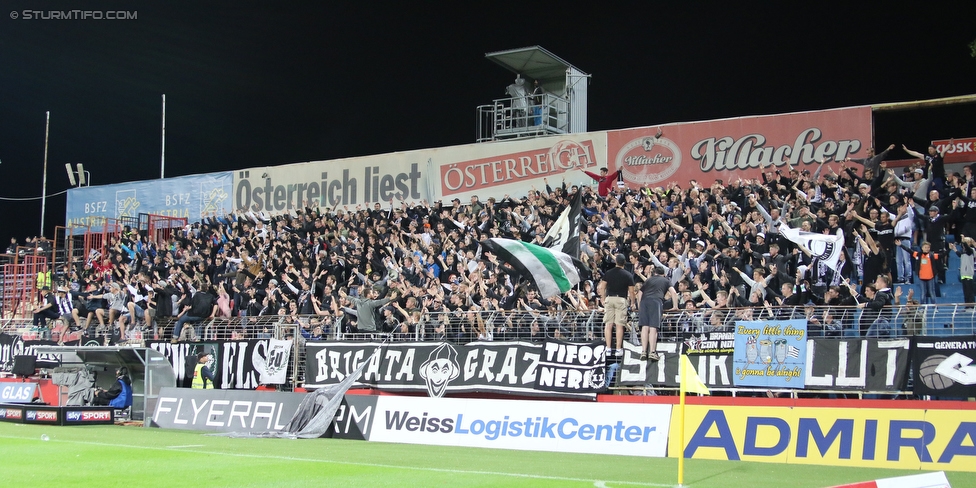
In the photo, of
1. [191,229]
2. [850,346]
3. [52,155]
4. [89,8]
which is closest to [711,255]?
[850,346]

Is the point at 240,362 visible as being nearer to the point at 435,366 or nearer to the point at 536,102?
the point at 435,366

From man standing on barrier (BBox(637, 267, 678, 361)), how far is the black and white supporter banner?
3.26ft

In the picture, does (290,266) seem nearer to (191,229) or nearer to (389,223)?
(389,223)

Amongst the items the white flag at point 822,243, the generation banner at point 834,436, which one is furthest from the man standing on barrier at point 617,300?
the white flag at point 822,243

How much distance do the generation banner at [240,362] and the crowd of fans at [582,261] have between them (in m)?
1.12

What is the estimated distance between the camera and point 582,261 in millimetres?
20703

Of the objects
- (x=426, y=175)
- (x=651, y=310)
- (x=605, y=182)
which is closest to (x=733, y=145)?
(x=605, y=182)

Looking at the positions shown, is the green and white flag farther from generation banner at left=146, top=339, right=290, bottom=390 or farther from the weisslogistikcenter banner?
generation banner at left=146, top=339, right=290, bottom=390

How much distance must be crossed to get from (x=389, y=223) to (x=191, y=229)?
976 cm

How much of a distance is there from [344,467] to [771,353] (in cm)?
752

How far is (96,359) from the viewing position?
21.6m

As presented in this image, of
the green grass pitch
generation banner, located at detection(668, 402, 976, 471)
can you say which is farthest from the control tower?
generation banner, located at detection(668, 402, 976, 471)

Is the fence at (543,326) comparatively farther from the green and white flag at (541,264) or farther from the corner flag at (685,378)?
the corner flag at (685,378)

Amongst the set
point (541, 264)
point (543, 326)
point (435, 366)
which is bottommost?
point (435, 366)
